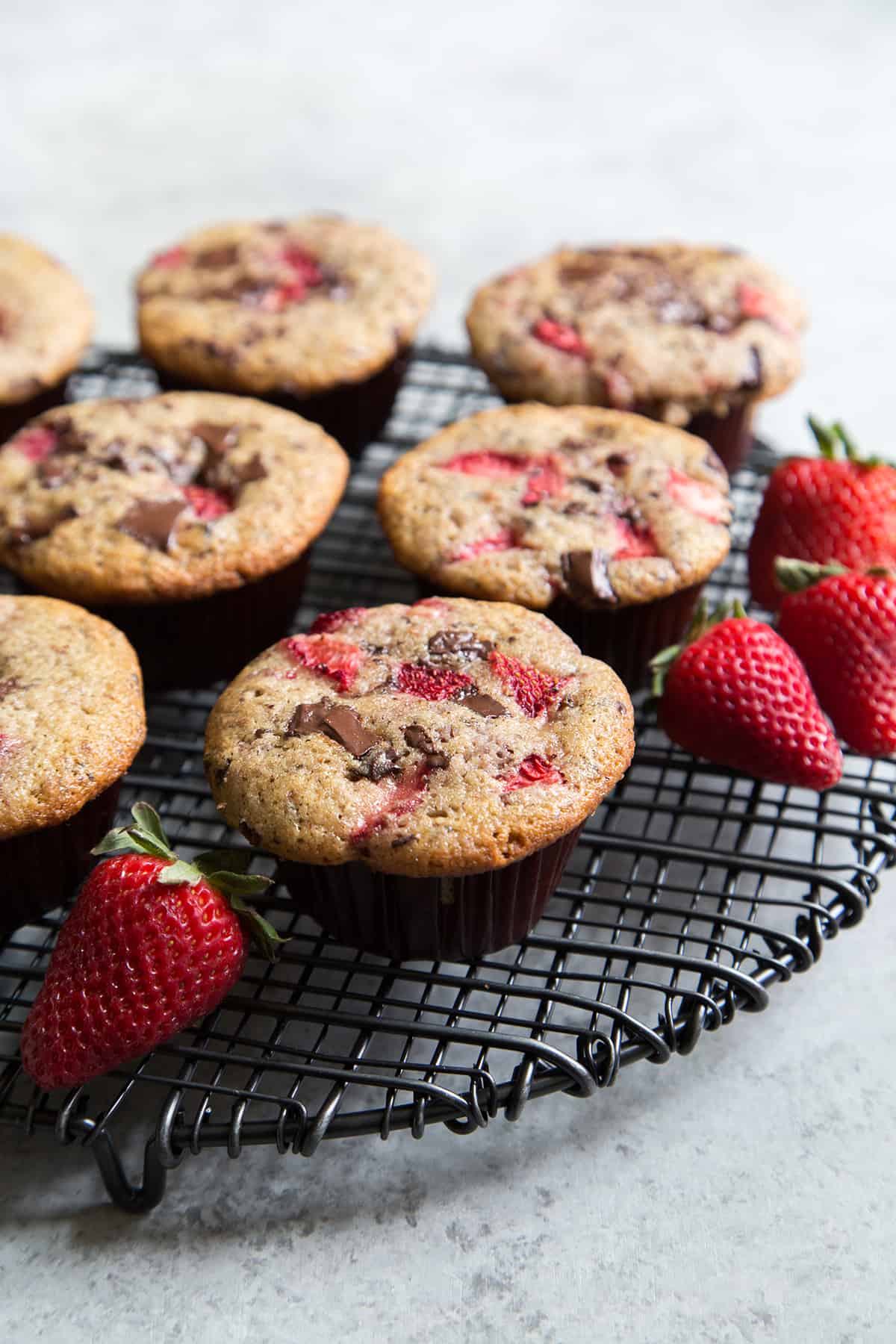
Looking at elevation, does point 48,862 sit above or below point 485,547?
below

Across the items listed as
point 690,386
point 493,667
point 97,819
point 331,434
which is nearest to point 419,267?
point 331,434

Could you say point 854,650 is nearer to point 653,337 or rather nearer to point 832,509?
point 832,509

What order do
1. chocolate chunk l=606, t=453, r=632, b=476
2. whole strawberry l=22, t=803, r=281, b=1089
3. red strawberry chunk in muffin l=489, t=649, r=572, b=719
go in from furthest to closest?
chocolate chunk l=606, t=453, r=632, b=476 < red strawberry chunk in muffin l=489, t=649, r=572, b=719 < whole strawberry l=22, t=803, r=281, b=1089

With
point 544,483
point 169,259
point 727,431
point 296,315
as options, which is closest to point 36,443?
point 296,315

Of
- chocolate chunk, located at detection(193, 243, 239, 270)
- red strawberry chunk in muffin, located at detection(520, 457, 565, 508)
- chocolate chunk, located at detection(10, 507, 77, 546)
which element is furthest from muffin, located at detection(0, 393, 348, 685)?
chocolate chunk, located at detection(193, 243, 239, 270)

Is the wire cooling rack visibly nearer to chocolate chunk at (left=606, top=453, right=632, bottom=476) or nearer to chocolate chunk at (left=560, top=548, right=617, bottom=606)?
chocolate chunk at (left=560, top=548, right=617, bottom=606)

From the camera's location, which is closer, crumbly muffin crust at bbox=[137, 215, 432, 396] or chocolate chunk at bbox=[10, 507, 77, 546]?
chocolate chunk at bbox=[10, 507, 77, 546]
